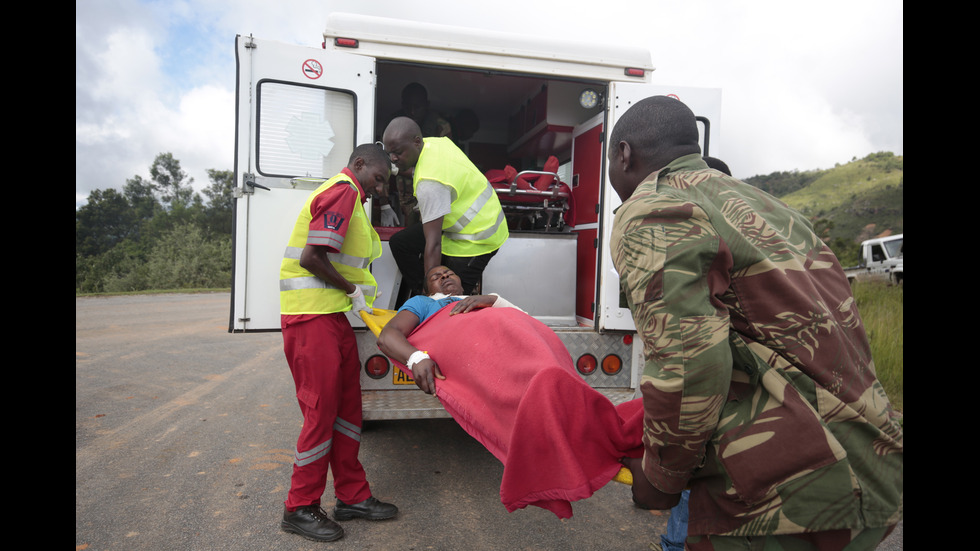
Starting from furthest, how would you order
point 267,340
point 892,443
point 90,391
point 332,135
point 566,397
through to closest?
point 267,340, point 90,391, point 332,135, point 566,397, point 892,443

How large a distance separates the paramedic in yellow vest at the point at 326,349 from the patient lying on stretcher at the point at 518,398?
0.36 metres

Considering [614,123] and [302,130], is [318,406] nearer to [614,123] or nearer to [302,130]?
[302,130]

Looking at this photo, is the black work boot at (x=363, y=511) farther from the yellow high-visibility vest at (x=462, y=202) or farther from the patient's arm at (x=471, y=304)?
the yellow high-visibility vest at (x=462, y=202)

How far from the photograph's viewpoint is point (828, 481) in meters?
1.20

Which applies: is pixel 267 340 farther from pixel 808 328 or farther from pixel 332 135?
pixel 808 328

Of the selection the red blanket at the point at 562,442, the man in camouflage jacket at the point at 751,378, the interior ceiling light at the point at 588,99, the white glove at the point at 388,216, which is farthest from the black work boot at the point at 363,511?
the interior ceiling light at the point at 588,99

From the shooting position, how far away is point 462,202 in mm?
3664

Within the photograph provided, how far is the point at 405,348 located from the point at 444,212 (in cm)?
116

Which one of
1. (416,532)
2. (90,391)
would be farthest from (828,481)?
(90,391)

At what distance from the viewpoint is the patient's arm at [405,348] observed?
2.38 meters

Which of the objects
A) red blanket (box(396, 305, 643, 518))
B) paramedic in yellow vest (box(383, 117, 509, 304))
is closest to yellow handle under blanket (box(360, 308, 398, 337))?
paramedic in yellow vest (box(383, 117, 509, 304))

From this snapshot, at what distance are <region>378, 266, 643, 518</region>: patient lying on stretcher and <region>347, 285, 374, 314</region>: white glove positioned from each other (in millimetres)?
299

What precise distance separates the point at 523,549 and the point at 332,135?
8.63ft

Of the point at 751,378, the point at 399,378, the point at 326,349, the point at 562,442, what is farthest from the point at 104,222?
the point at 751,378
